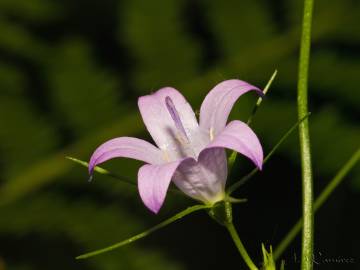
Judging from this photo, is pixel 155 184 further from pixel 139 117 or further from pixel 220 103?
pixel 139 117

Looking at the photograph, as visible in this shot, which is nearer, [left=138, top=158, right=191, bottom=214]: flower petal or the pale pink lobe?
[left=138, top=158, right=191, bottom=214]: flower petal

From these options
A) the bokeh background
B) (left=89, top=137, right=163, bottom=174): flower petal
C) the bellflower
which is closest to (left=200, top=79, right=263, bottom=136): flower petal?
the bellflower

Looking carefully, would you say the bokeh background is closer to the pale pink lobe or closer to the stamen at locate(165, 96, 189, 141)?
the pale pink lobe

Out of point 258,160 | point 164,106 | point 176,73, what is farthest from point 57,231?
point 258,160

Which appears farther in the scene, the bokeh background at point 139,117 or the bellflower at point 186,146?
the bokeh background at point 139,117

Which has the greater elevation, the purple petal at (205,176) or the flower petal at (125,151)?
the flower petal at (125,151)

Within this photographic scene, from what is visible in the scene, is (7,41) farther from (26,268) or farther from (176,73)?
(26,268)

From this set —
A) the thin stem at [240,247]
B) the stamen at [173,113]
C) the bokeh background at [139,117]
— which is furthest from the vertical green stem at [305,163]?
the bokeh background at [139,117]

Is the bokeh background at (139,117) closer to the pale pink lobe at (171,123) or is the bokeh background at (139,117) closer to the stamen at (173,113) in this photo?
the pale pink lobe at (171,123)
